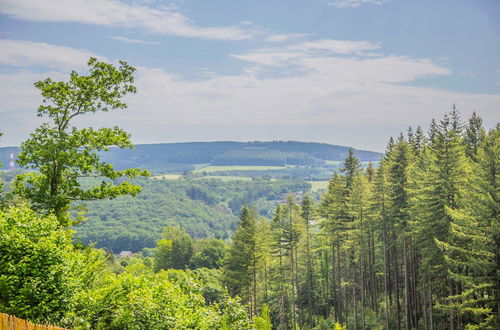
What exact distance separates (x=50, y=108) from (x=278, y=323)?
40.4m

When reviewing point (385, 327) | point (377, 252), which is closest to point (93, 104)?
point (385, 327)

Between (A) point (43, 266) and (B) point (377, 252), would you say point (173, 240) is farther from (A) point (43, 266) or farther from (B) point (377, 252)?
(A) point (43, 266)

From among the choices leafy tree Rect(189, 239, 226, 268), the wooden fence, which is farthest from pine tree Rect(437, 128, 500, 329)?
leafy tree Rect(189, 239, 226, 268)

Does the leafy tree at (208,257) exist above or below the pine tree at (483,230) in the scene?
below

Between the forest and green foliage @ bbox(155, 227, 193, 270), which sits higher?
the forest

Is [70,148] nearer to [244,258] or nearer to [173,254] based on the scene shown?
[244,258]

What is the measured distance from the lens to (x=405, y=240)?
31125 mm

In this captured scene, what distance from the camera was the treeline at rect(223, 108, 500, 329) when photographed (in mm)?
20016

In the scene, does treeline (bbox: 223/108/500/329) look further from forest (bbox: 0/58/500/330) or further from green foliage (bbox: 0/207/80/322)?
green foliage (bbox: 0/207/80/322)

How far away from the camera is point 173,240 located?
7638cm

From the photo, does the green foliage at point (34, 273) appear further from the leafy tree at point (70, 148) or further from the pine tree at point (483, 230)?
the pine tree at point (483, 230)

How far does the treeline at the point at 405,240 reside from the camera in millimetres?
20016

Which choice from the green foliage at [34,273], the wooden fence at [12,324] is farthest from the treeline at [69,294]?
the wooden fence at [12,324]

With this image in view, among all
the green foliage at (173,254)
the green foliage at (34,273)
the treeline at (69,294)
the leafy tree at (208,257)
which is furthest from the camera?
the green foliage at (173,254)
